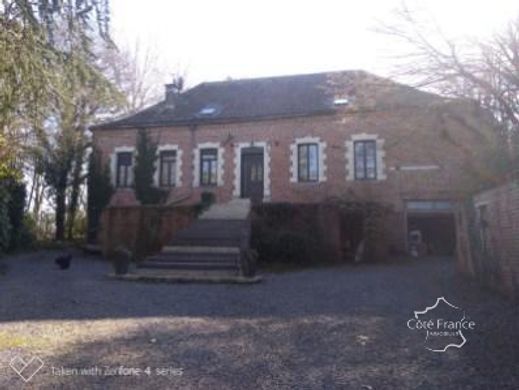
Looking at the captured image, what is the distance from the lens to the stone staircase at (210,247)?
11682 millimetres

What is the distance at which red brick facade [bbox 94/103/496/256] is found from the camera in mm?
17984

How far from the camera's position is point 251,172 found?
66.3 feet

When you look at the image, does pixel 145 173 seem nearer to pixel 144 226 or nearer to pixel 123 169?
pixel 123 169

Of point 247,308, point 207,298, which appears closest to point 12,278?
point 207,298

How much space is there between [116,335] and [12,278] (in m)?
7.24

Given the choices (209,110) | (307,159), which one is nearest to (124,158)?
(209,110)

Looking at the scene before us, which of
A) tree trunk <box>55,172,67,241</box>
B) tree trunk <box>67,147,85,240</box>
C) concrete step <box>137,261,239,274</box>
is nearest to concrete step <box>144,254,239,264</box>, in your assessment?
concrete step <box>137,261,239,274</box>

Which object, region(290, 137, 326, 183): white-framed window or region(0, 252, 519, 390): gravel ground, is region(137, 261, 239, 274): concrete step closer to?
region(0, 252, 519, 390): gravel ground

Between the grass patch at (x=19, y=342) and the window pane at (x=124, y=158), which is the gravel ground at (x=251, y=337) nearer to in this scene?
the grass patch at (x=19, y=342)

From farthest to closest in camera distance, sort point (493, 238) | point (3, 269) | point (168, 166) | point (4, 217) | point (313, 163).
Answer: point (168, 166)
point (313, 163)
point (4, 217)
point (3, 269)
point (493, 238)

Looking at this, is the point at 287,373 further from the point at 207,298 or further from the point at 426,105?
the point at 426,105
